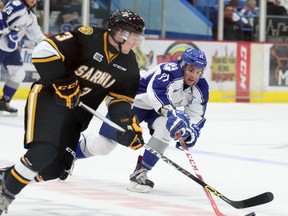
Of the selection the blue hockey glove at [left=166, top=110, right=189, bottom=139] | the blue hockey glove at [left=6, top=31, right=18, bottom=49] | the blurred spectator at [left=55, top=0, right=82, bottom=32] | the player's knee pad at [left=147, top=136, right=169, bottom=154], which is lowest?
the blurred spectator at [left=55, top=0, right=82, bottom=32]

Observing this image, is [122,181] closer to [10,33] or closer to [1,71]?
[10,33]

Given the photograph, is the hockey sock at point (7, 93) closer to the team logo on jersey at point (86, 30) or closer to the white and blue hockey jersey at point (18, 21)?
the white and blue hockey jersey at point (18, 21)

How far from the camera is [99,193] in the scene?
4.58 m

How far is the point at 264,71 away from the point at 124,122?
291 inches

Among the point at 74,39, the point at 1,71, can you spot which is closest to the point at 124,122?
the point at 74,39

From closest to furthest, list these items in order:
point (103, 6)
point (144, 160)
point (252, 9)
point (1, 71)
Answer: point (144, 160) → point (1, 71) → point (103, 6) → point (252, 9)

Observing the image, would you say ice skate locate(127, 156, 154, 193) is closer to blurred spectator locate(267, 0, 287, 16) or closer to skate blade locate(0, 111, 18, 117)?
skate blade locate(0, 111, 18, 117)

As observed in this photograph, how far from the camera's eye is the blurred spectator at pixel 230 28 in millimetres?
11617

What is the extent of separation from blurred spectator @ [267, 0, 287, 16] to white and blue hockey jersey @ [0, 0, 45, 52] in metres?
4.01

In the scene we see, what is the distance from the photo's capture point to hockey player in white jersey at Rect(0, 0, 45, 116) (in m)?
8.50

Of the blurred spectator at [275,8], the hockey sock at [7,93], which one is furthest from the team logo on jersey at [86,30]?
the blurred spectator at [275,8]

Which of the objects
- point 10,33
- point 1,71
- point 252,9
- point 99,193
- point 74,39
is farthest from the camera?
point 252,9

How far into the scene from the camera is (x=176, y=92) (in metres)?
4.86

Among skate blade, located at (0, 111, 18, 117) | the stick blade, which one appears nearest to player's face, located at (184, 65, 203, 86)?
the stick blade
